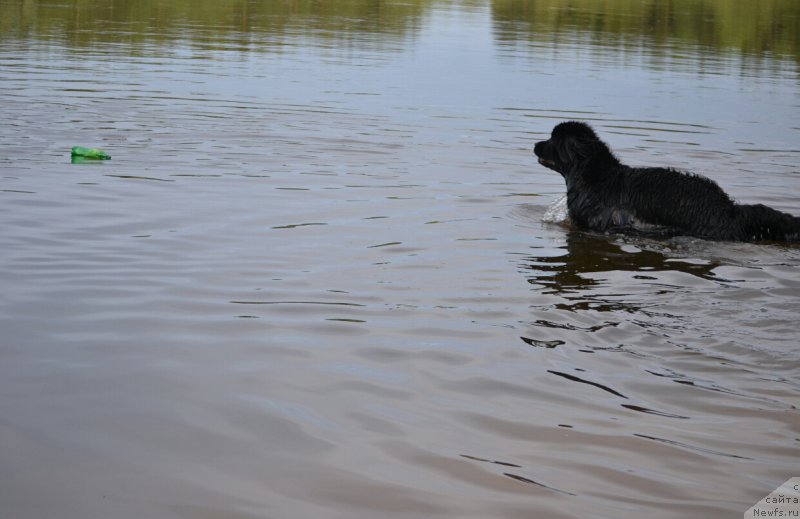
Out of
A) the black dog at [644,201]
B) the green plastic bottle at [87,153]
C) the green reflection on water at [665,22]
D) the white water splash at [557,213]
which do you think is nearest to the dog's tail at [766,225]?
the black dog at [644,201]

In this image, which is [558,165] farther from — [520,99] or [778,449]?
[520,99]

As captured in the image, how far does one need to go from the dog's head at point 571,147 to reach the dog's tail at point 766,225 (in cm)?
163

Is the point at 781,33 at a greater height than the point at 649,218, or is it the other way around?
the point at 781,33

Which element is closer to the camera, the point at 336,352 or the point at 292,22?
the point at 336,352

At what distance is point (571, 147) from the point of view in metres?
10.5

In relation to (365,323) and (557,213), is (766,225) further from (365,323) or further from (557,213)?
(365,323)

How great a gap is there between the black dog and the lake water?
0.86ft

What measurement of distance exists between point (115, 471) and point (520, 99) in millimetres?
16580

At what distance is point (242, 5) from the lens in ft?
142

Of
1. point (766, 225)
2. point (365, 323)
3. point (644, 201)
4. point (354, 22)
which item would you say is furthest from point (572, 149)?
point (354, 22)

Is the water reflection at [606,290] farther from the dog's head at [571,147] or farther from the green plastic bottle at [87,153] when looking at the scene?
the green plastic bottle at [87,153]

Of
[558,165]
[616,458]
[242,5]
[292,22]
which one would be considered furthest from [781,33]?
[616,458]

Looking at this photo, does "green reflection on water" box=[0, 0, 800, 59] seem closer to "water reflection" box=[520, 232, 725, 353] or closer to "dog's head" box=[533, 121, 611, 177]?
"dog's head" box=[533, 121, 611, 177]

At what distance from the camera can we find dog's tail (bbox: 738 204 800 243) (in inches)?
364
